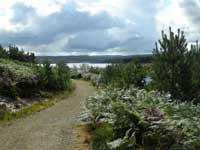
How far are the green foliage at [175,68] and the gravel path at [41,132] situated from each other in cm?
372

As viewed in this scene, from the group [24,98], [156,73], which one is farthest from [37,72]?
[156,73]

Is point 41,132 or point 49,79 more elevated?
point 49,79

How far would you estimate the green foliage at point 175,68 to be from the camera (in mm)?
17000

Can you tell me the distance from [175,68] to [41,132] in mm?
5158

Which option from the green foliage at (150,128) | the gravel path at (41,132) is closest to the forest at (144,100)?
Answer: the green foliage at (150,128)

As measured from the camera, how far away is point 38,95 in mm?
29016

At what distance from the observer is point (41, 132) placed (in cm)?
1600

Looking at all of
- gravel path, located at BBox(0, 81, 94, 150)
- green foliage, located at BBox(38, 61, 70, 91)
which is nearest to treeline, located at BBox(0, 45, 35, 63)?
green foliage, located at BBox(38, 61, 70, 91)

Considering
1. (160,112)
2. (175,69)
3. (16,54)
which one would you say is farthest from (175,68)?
(16,54)

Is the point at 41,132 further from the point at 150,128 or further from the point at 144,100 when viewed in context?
the point at 150,128

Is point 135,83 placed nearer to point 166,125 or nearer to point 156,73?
point 156,73

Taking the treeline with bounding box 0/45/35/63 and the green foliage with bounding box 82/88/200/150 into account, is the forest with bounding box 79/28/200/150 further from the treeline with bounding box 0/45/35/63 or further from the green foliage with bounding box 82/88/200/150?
the treeline with bounding box 0/45/35/63

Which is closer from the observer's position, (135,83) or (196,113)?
(196,113)

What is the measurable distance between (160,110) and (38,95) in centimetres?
1906
